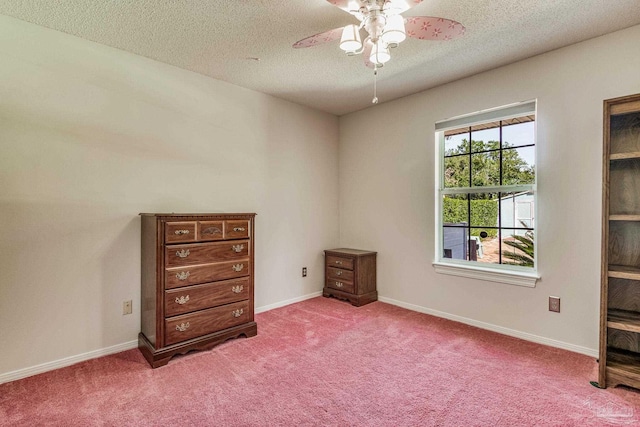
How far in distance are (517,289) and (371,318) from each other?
134 cm

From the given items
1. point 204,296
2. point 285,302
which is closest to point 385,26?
point 204,296

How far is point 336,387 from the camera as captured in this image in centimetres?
198

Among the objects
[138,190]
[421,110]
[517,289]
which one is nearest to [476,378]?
[517,289]

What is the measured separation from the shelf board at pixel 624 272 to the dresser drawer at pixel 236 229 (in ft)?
8.46

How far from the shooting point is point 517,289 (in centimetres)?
272

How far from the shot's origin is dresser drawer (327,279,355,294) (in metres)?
3.67

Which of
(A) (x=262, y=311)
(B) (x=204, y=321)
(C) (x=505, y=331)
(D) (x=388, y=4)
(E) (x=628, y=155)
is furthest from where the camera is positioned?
(A) (x=262, y=311)

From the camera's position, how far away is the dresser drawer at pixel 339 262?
12.1 ft

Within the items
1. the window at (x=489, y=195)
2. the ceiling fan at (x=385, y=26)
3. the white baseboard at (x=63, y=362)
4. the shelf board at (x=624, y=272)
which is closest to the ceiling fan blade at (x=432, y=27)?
the ceiling fan at (x=385, y=26)

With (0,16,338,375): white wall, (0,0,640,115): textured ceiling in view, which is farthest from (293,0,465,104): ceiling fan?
(0,16,338,375): white wall

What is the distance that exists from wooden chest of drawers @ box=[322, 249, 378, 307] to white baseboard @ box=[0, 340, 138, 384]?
2130 mm

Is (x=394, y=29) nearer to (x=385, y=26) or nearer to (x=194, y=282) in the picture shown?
(x=385, y=26)

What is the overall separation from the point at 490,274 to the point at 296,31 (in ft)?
8.54

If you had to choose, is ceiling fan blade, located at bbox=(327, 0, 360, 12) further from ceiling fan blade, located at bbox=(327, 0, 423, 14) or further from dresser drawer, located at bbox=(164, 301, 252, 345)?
dresser drawer, located at bbox=(164, 301, 252, 345)
